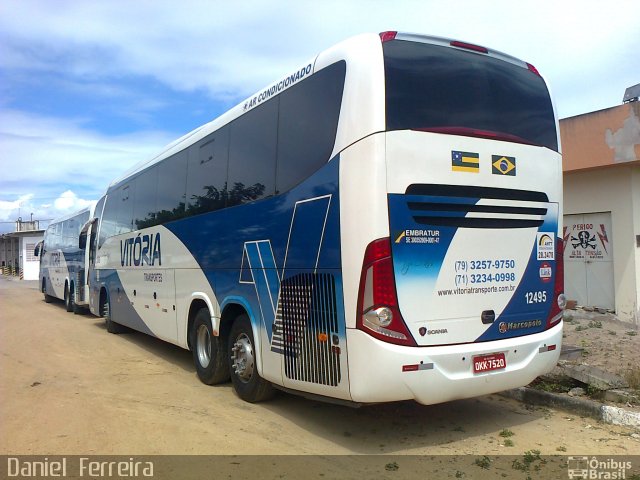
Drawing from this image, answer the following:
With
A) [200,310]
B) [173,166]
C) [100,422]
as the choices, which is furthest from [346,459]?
[173,166]

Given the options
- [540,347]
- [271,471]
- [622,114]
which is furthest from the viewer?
[622,114]

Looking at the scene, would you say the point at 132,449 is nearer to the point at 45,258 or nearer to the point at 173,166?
the point at 173,166

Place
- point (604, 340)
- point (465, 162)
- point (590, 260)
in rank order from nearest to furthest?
point (465, 162), point (604, 340), point (590, 260)

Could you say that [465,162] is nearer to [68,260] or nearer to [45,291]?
[68,260]

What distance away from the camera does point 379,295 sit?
4.43 m

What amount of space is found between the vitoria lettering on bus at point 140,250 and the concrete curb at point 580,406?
607cm

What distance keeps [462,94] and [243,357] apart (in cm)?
396

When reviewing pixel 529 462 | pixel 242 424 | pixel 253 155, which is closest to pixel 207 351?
pixel 242 424

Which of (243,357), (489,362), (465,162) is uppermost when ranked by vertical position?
(465,162)

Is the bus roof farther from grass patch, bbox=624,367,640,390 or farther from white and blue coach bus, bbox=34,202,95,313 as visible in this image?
white and blue coach bus, bbox=34,202,95,313

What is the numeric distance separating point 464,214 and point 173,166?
213 inches

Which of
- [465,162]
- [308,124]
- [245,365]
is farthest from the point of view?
[245,365]

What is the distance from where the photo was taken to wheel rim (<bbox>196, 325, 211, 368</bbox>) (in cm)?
761

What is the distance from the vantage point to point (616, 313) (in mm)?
11367
